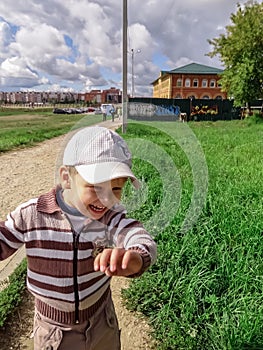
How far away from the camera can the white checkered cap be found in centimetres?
104

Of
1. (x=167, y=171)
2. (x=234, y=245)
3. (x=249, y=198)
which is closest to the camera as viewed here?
(x=167, y=171)

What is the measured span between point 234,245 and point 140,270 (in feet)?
5.67

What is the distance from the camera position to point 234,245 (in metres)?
2.51

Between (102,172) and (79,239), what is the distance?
30 centimetres

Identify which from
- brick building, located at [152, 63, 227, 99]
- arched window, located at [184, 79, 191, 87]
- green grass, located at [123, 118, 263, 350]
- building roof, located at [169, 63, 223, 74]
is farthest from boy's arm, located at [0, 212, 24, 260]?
arched window, located at [184, 79, 191, 87]

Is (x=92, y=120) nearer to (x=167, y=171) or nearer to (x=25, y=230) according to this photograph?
(x=25, y=230)

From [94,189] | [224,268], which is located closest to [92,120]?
[94,189]

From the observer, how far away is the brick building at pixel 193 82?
4897 cm

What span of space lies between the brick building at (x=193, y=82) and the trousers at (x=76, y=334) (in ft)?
A: 162

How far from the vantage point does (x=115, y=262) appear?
85 cm

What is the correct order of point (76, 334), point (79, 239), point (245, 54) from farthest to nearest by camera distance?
point (245, 54) < point (76, 334) < point (79, 239)

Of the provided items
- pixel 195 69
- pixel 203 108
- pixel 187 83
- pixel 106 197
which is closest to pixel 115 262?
pixel 106 197

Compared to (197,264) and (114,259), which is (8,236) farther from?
(197,264)

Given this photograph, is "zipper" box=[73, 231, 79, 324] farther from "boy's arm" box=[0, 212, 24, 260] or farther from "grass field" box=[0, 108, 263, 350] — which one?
"grass field" box=[0, 108, 263, 350]
